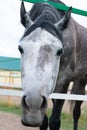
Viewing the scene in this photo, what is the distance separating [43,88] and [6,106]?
35.1 ft

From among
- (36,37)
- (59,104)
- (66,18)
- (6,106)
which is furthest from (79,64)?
(6,106)

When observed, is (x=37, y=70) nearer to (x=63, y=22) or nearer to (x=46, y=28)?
(x=46, y=28)

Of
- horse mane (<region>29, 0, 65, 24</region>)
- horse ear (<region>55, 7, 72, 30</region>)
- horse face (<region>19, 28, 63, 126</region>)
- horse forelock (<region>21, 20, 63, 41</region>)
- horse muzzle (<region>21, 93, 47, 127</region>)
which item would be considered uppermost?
horse mane (<region>29, 0, 65, 24</region>)

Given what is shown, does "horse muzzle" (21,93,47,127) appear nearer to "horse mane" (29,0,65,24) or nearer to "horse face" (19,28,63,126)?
"horse face" (19,28,63,126)

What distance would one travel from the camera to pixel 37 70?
2691mm

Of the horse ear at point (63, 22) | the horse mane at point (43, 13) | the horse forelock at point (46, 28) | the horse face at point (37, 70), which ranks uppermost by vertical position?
the horse mane at point (43, 13)

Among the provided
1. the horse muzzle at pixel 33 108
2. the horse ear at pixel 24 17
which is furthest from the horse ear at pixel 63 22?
the horse muzzle at pixel 33 108

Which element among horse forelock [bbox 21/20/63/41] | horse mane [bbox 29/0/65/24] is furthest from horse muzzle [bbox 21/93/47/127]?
horse mane [bbox 29/0/65/24]

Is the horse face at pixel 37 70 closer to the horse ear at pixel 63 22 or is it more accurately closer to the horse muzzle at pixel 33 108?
the horse muzzle at pixel 33 108

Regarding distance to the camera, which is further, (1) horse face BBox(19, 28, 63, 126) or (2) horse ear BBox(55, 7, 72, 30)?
(2) horse ear BBox(55, 7, 72, 30)

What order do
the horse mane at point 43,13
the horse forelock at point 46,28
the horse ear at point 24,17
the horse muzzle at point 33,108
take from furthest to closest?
the horse mane at point 43,13
the horse ear at point 24,17
the horse forelock at point 46,28
the horse muzzle at point 33,108

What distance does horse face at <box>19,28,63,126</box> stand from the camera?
8.43ft

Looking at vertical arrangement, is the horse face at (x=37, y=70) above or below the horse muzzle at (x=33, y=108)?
above

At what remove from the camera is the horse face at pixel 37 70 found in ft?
8.43
